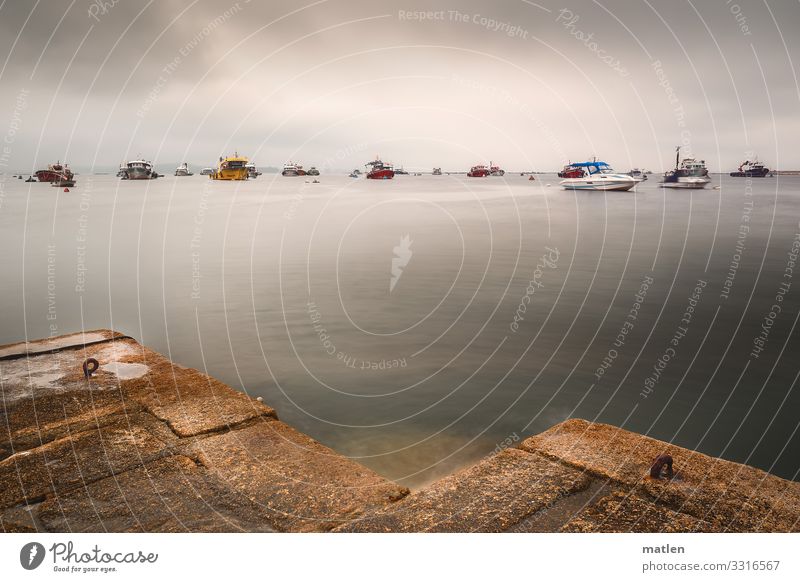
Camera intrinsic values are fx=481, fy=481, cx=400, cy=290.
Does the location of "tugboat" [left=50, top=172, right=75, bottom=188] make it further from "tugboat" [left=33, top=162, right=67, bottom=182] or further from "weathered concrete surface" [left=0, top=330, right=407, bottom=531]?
"weathered concrete surface" [left=0, top=330, right=407, bottom=531]

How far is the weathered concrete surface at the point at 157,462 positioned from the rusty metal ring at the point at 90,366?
0.10m

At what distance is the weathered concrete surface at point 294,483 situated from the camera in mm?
3430

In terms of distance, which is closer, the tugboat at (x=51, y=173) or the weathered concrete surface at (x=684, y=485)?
the weathered concrete surface at (x=684, y=485)

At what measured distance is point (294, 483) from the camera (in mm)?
3932

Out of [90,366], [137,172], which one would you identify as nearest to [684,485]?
[90,366]

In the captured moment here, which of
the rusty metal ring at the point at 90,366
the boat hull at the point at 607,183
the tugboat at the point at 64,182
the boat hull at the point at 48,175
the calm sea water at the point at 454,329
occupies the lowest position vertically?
the calm sea water at the point at 454,329

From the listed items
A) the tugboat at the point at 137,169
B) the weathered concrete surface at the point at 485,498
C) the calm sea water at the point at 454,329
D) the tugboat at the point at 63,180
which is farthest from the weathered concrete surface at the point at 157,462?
the tugboat at the point at 137,169

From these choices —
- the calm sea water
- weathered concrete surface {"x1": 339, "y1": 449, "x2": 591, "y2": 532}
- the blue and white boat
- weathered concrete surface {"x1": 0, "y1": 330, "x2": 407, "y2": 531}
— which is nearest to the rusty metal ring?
weathered concrete surface {"x1": 0, "y1": 330, "x2": 407, "y2": 531}

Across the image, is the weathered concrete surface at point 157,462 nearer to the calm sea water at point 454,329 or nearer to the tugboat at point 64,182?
the calm sea water at point 454,329

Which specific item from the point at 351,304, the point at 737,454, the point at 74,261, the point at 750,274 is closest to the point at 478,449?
the point at 737,454

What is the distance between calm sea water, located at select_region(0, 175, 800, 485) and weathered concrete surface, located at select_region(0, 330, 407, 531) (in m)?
1.65

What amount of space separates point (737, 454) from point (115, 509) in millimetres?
6983

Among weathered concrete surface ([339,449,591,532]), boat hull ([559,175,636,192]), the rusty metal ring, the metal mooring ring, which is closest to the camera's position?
weathered concrete surface ([339,449,591,532])

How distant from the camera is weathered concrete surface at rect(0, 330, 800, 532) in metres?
3.43
